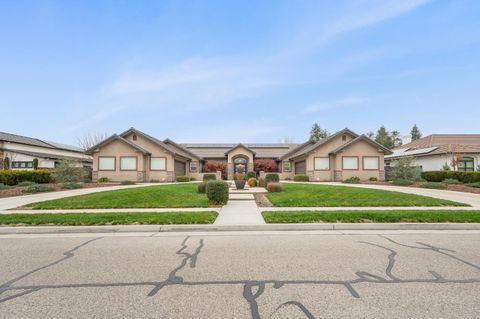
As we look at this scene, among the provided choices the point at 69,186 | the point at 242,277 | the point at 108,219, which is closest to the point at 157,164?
the point at 69,186

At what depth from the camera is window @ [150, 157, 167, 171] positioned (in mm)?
30727

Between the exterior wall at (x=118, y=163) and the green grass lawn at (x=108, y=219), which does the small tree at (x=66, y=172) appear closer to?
the exterior wall at (x=118, y=163)

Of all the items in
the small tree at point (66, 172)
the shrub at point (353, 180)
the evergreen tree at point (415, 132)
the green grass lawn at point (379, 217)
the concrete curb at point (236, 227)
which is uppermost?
the evergreen tree at point (415, 132)

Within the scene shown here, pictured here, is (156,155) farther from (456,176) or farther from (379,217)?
(456,176)

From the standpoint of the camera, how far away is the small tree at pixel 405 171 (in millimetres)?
23688

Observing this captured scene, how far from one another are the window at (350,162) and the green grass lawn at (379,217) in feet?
69.8

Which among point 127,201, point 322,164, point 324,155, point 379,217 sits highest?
point 324,155

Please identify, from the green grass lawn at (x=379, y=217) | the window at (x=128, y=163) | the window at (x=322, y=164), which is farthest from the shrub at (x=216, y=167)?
the green grass lawn at (x=379, y=217)

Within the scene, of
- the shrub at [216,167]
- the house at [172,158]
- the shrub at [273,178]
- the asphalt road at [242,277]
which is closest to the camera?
the asphalt road at [242,277]

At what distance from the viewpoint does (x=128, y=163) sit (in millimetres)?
29641

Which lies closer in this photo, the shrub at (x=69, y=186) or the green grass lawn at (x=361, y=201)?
the green grass lawn at (x=361, y=201)

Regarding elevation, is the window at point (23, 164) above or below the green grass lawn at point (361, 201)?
above

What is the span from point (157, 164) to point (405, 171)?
26.0m

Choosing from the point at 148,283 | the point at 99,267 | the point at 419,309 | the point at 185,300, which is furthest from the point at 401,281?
the point at 99,267
